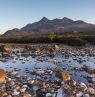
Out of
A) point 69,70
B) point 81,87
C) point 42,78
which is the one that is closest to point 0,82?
point 42,78

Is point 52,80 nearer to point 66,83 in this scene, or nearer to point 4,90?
point 66,83

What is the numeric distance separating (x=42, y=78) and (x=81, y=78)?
2.77m

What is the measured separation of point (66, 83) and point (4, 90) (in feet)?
13.2

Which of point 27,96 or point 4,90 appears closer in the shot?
point 27,96

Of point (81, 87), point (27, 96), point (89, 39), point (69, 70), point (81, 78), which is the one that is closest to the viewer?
point (27, 96)

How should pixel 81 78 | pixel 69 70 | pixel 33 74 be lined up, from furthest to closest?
pixel 69 70 < pixel 33 74 < pixel 81 78

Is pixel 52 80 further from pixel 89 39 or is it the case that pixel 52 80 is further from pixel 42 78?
pixel 89 39

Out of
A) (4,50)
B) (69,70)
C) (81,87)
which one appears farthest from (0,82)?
(4,50)

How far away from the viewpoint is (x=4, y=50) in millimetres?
44656

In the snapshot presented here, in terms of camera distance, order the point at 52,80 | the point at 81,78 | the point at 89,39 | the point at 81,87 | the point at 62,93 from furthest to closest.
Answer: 1. the point at 89,39
2. the point at 81,78
3. the point at 52,80
4. the point at 81,87
5. the point at 62,93

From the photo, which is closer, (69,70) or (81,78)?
(81,78)

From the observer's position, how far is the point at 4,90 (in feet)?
52.5

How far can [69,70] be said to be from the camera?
23844mm

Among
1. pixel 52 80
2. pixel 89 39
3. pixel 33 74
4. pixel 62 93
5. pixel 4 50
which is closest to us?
pixel 62 93
